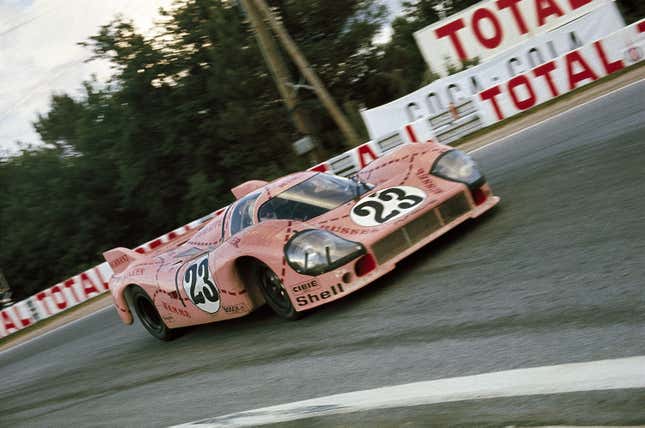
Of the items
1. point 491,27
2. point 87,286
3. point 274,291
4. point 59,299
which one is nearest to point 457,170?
point 274,291

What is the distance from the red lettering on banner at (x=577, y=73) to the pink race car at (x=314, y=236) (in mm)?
9534

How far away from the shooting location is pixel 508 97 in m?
15.5

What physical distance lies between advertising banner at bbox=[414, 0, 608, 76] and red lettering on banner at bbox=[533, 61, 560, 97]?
23.2ft

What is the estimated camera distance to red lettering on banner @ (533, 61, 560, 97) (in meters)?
15.3

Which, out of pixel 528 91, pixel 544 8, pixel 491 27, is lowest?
pixel 528 91

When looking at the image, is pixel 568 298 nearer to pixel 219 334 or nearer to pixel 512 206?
pixel 512 206

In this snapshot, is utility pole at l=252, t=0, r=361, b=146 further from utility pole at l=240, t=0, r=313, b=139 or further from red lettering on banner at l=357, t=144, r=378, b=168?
red lettering on banner at l=357, t=144, r=378, b=168

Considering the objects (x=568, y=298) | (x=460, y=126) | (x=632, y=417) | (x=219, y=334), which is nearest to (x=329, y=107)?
(x=460, y=126)

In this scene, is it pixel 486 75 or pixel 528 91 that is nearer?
pixel 528 91

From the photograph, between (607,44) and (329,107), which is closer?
(607,44)

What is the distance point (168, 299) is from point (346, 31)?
22.5 meters

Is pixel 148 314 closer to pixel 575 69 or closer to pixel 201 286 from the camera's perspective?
pixel 201 286

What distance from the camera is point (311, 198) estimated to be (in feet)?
21.1

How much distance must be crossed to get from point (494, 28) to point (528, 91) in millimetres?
7823
